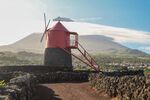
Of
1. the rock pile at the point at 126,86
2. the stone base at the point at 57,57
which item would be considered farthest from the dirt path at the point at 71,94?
the stone base at the point at 57,57

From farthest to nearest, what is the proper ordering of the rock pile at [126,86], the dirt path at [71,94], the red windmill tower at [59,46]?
1. the red windmill tower at [59,46]
2. the dirt path at [71,94]
3. the rock pile at [126,86]

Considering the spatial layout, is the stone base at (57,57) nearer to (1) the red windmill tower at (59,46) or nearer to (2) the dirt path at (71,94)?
(1) the red windmill tower at (59,46)

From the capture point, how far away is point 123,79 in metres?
31.4

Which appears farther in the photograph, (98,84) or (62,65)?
(62,65)

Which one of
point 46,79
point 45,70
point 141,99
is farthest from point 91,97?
point 45,70

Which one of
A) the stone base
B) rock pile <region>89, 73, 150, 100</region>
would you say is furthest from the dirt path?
the stone base

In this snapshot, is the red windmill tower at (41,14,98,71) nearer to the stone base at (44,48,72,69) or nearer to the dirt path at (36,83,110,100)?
the stone base at (44,48,72,69)

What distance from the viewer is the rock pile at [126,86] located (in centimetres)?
2588

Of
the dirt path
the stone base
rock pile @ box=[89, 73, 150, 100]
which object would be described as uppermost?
the stone base

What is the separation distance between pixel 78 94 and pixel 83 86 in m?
6.81

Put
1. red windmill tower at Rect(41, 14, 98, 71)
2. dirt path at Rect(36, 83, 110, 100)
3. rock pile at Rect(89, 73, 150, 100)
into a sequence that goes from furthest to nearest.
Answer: red windmill tower at Rect(41, 14, 98, 71) → dirt path at Rect(36, 83, 110, 100) → rock pile at Rect(89, 73, 150, 100)

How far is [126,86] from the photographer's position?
98.6ft

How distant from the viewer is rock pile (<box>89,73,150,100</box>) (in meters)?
25.9

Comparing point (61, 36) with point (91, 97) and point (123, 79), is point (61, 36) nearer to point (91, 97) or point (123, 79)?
point (91, 97)
